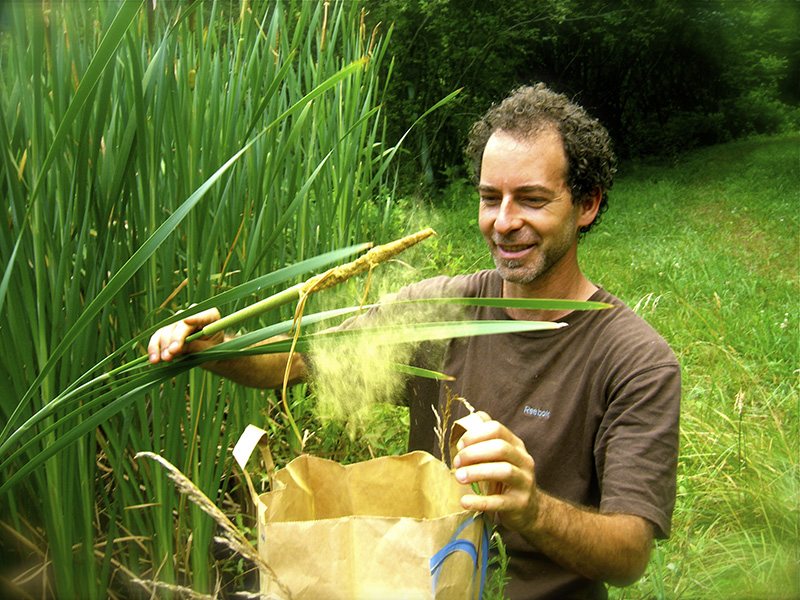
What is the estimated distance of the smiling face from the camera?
1.41 meters

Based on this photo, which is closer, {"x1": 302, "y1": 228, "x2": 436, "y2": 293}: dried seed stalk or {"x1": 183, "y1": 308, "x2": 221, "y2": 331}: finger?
{"x1": 302, "y1": 228, "x2": 436, "y2": 293}: dried seed stalk

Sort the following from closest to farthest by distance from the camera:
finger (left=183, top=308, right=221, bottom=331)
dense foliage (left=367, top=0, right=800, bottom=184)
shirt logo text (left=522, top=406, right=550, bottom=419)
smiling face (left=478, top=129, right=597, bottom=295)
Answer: finger (left=183, top=308, right=221, bottom=331) < shirt logo text (left=522, top=406, right=550, bottom=419) < smiling face (left=478, top=129, right=597, bottom=295) < dense foliage (left=367, top=0, right=800, bottom=184)

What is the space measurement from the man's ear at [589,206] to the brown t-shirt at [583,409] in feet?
0.83

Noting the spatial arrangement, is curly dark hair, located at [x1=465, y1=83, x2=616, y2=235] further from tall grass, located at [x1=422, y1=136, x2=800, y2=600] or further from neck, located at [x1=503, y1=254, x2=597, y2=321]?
tall grass, located at [x1=422, y1=136, x2=800, y2=600]

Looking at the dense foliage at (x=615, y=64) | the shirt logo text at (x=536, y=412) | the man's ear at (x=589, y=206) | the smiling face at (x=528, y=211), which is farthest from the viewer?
the dense foliage at (x=615, y=64)

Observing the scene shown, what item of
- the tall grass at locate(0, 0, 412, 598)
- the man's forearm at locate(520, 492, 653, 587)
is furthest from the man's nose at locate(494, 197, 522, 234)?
the man's forearm at locate(520, 492, 653, 587)

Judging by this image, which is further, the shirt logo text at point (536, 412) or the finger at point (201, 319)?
the shirt logo text at point (536, 412)

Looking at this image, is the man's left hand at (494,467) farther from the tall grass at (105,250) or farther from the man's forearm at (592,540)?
the tall grass at (105,250)

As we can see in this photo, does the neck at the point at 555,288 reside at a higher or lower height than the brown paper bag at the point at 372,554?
higher

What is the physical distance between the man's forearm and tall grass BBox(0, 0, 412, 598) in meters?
0.56

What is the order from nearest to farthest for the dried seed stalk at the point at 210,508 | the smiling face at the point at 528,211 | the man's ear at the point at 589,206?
the dried seed stalk at the point at 210,508 → the smiling face at the point at 528,211 → the man's ear at the point at 589,206

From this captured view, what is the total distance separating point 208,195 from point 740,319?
322 centimetres

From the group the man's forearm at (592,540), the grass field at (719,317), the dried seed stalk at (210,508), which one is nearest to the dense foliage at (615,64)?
the grass field at (719,317)

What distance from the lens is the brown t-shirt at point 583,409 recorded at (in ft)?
3.79
